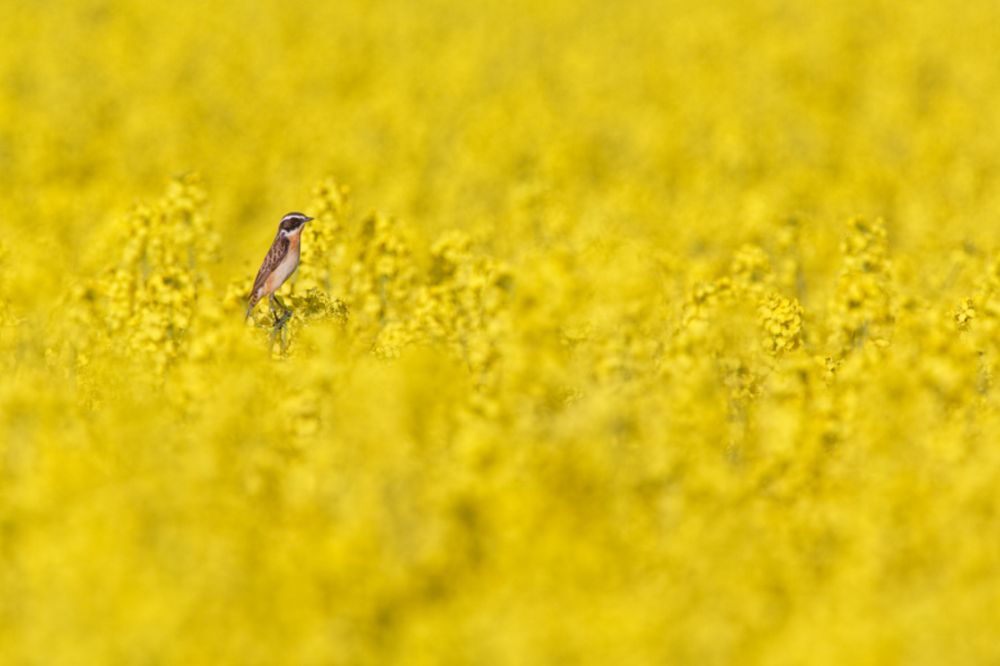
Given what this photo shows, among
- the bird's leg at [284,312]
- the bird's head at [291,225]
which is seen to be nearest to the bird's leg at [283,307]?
the bird's leg at [284,312]

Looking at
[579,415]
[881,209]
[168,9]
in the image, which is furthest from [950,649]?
[168,9]

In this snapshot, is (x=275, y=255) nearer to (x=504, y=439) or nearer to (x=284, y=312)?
(x=284, y=312)

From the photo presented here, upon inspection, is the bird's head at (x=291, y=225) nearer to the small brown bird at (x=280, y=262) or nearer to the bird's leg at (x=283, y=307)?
the small brown bird at (x=280, y=262)

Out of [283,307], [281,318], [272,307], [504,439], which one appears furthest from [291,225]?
[504,439]

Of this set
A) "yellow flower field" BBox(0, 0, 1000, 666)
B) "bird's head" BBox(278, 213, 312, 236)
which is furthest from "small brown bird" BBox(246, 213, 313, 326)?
"yellow flower field" BBox(0, 0, 1000, 666)

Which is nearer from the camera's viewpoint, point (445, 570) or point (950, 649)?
point (950, 649)

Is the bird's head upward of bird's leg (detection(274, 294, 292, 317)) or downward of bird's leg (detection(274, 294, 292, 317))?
upward

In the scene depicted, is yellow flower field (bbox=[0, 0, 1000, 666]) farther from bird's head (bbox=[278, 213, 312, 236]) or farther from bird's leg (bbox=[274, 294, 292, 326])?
bird's head (bbox=[278, 213, 312, 236])

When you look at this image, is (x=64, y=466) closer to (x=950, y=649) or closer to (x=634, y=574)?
(x=634, y=574)
